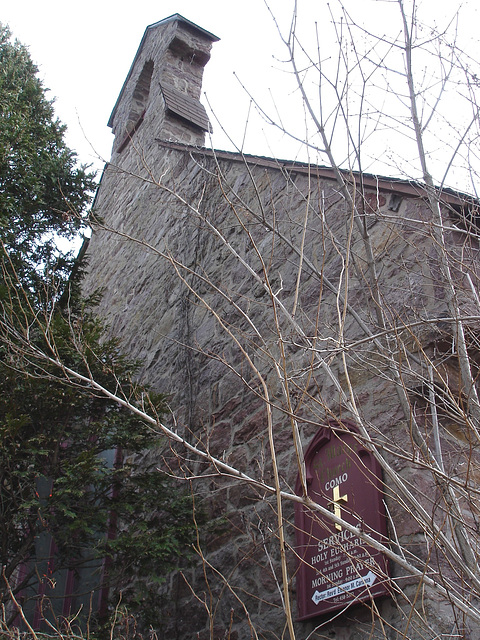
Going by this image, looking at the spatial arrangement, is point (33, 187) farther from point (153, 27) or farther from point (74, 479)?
point (153, 27)

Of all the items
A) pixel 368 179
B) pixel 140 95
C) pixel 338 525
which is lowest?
pixel 338 525

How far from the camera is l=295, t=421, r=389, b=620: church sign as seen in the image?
3.62m

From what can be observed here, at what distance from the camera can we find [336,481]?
13.5ft

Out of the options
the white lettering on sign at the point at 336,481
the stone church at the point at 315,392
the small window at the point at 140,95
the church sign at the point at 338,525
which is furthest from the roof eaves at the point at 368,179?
the small window at the point at 140,95

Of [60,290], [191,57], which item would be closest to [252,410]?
[60,290]

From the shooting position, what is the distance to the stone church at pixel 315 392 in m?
2.71

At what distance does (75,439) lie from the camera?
4.79 meters

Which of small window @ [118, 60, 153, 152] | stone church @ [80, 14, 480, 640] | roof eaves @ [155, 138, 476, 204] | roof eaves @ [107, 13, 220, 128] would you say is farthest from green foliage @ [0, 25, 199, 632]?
roof eaves @ [107, 13, 220, 128]

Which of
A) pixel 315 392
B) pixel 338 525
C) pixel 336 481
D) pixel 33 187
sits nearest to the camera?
pixel 338 525

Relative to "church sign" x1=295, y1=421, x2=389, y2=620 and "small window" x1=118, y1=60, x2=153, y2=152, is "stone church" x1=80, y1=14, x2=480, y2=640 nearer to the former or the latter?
"church sign" x1=295, y1=421, x2=389, y2=620

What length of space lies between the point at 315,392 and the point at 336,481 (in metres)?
0.68

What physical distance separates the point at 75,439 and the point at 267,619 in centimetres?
173

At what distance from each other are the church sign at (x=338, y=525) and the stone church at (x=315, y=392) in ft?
0.04

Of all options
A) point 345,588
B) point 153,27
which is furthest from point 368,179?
point 153,27
